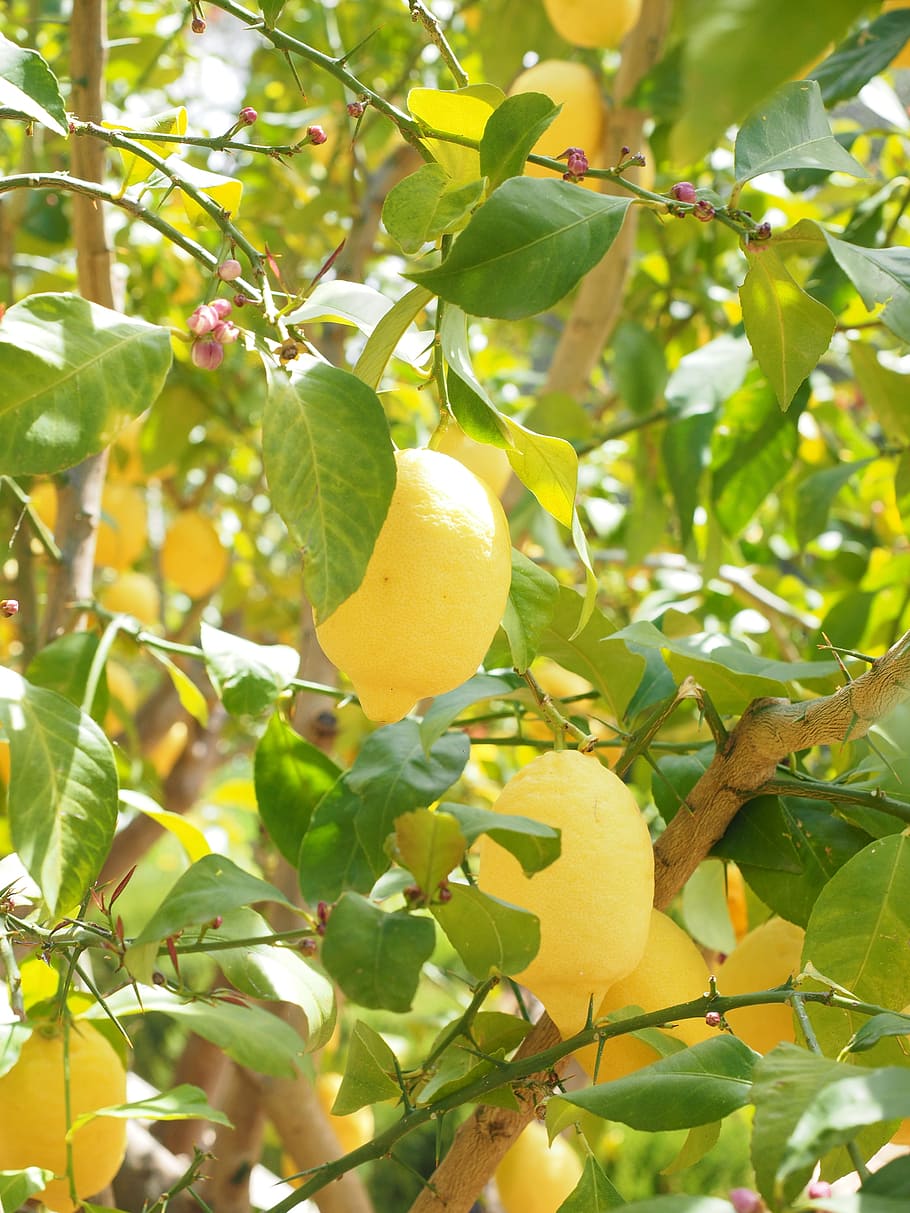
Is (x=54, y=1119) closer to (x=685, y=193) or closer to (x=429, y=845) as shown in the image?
(x=429, y=845)

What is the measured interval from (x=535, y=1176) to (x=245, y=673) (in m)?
0.41

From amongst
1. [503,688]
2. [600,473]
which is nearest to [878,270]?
[503,688]

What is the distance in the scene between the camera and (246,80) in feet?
4.58

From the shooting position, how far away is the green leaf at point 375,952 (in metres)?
0.27

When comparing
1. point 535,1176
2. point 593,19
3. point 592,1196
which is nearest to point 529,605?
point 592,1196

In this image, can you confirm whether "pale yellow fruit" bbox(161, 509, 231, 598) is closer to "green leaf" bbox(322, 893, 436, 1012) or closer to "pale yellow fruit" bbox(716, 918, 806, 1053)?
"pale yellow fruit" bbox(716, 918, 806, 1053)

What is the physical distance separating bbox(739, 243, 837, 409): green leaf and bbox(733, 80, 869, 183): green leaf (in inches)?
1.1

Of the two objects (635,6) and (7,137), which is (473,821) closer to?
(635,6)

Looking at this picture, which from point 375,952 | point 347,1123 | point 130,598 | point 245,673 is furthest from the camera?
point 130,598

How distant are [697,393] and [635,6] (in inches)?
13.9

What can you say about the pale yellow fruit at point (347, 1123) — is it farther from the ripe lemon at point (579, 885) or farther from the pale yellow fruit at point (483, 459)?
the ripe lemon at point (579, 885)

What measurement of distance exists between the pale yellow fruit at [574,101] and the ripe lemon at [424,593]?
21.6 inches

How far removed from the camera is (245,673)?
1.67 ft

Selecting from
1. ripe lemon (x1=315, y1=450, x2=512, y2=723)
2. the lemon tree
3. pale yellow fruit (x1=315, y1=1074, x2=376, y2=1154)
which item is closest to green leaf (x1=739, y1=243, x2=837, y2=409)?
the lemon tree
